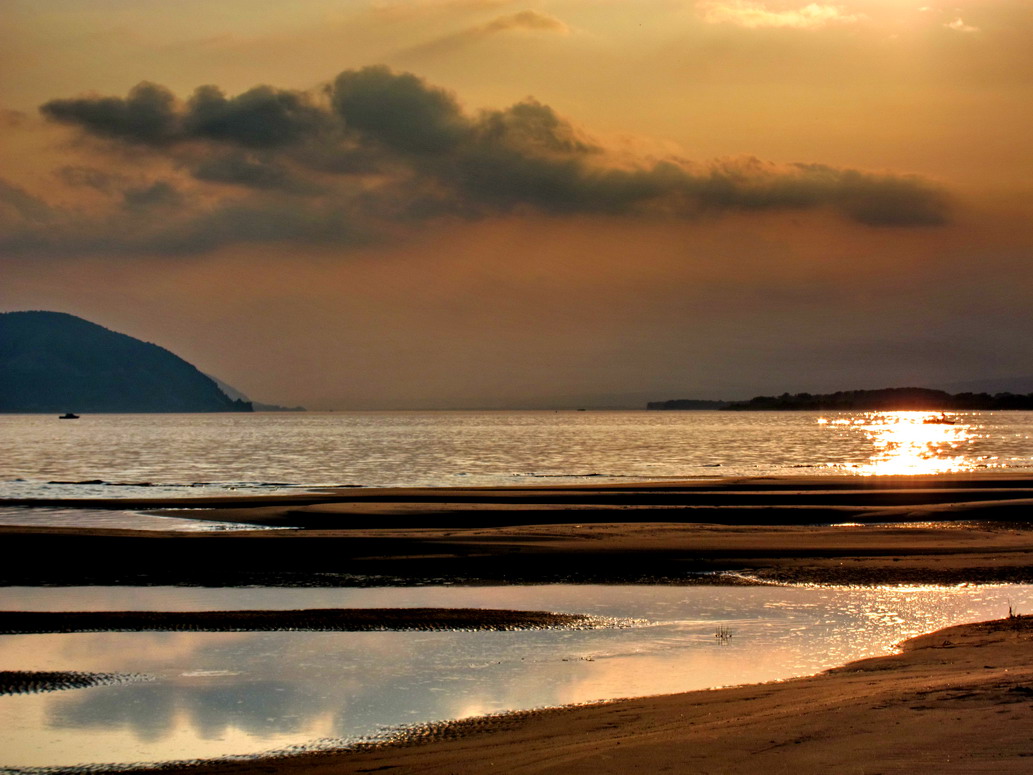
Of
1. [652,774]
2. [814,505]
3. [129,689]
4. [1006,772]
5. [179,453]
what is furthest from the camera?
[179,453]

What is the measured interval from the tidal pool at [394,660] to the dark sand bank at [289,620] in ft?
1.73

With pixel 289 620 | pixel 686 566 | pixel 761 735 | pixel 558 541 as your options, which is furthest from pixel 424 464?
pixel 761 735

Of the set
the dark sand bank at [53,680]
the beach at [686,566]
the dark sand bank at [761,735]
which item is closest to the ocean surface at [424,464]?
the beach at [686,566]

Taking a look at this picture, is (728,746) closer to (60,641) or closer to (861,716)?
(861,716)

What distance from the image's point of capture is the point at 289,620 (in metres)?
19.5

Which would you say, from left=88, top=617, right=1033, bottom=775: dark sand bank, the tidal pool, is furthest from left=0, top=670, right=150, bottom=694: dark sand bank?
left=88, top=617, right=1033, bottom=775: dark sand bank

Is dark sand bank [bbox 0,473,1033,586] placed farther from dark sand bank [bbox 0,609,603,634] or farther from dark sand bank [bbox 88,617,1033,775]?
dark sand bank [bbox 88,617,1033,775]

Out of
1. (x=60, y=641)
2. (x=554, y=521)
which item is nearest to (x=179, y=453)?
(x=554, y=521)

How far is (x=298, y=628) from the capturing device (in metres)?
18.8

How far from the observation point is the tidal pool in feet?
40.9

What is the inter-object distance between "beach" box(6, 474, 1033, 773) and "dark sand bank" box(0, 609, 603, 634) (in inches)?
174

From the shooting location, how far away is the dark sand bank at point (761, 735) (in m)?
9.42

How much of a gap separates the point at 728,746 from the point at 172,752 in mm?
5933

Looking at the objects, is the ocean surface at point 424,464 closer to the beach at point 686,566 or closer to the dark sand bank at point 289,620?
the beach at point 686,566
